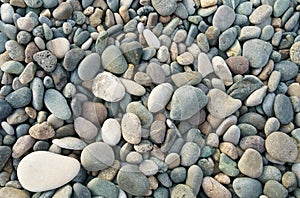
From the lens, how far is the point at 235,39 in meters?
1.00

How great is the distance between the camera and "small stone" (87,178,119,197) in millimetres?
830

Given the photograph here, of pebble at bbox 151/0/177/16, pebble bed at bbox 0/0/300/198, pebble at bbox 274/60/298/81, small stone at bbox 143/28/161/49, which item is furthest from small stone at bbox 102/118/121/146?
pebble at bbox 274/60/298/81

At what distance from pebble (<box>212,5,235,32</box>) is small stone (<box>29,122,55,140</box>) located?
0.52 metres

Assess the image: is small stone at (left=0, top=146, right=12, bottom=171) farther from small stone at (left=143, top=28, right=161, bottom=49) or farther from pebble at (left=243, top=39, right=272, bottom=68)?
pebble at (left=243, top=39, right=272, bottom=68)

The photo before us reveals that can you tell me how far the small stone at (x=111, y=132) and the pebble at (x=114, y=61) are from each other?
13 cm

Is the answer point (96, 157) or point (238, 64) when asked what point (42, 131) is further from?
point (238, 64)

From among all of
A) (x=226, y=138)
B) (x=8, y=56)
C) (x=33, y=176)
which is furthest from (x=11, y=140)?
(x=226, y=138)

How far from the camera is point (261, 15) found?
103cm

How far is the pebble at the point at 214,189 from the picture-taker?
0.85m

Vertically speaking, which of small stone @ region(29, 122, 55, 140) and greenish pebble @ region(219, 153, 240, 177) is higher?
small stone @ region(29, 122, 55, 140)

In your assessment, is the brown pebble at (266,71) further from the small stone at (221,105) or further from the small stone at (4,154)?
the small stone at (4,154)

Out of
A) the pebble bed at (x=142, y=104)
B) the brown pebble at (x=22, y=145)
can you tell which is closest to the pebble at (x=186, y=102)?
the pebble bed at (x=142, y=104)

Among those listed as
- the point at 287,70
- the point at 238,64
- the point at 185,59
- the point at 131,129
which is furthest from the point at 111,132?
the point at 287,70

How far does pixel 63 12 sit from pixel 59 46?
0.34 feet
